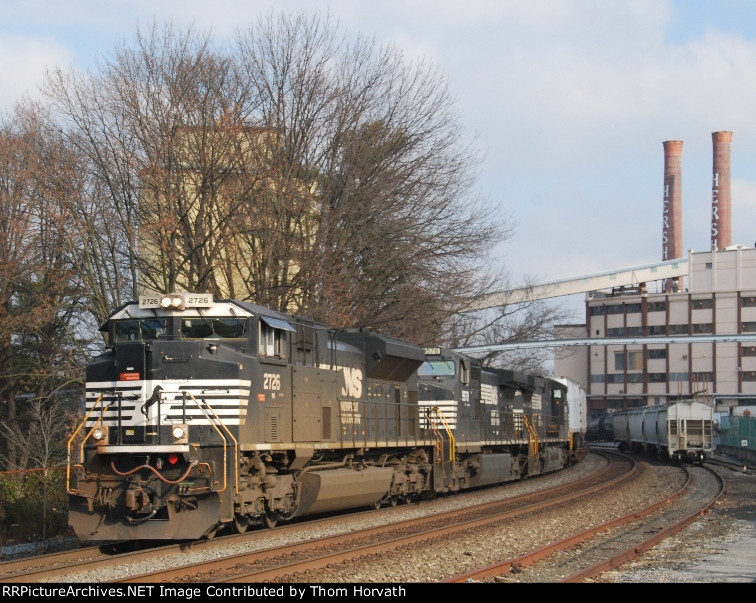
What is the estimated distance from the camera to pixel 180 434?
12.5 metres

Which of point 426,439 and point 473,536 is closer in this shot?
point 473,536

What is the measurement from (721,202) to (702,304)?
10310 millimetres

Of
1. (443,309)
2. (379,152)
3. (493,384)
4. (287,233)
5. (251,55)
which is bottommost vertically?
(493,384)

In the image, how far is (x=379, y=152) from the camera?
2841 cm

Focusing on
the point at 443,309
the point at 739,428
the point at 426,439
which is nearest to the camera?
the point at 426,439

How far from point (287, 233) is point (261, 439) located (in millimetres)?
12893

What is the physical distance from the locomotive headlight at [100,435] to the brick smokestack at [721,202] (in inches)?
2991

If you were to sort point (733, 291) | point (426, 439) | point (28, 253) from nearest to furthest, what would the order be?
point (426, 439) → point (28, 253) → point (733, 291)

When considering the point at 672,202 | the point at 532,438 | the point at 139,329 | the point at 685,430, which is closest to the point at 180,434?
the point at 139,329

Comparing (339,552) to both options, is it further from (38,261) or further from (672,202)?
(672,202)

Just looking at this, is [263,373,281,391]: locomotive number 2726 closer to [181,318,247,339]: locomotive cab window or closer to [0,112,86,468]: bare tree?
[181,318,247,339]: locomotive cab window

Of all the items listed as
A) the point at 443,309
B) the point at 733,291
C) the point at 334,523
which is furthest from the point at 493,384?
the point at 733,291

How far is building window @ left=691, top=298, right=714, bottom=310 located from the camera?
78225mm

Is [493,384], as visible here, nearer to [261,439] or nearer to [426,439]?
[426,439]
